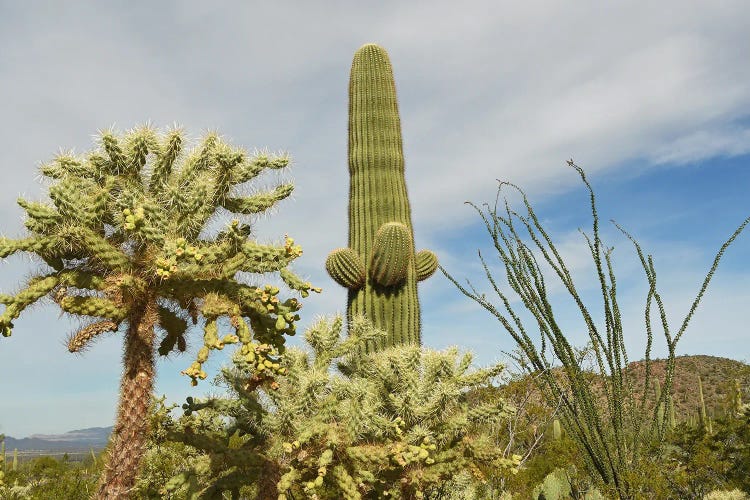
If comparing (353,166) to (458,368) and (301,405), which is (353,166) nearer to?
(458,368)

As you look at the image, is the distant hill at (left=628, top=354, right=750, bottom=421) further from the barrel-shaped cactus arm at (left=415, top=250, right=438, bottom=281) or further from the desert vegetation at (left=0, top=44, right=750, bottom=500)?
the desert vegetation at (left=0, top=44, right=750, bottom=500)

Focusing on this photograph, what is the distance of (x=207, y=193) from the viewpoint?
484 centimetres

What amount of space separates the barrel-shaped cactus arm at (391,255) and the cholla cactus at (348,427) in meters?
3.65

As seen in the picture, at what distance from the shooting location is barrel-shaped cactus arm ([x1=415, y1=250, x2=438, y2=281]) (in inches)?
460

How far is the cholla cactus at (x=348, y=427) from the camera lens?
5.36m

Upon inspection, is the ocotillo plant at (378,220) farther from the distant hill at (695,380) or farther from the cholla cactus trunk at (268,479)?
the distant hill at (695,380)

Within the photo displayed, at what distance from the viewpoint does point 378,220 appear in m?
11.5

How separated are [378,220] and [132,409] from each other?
735 centimetres

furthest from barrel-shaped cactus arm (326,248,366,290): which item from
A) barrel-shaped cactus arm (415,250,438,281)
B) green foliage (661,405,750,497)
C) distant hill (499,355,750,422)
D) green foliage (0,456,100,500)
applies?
distant hill (499,355,750,422)

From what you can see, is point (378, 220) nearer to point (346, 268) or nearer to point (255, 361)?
point (346, 268)

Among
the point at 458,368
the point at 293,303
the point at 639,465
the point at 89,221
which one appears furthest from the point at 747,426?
the point at 89,221

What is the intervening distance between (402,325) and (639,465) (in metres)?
5.15

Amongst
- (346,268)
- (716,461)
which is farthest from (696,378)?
(346,268)

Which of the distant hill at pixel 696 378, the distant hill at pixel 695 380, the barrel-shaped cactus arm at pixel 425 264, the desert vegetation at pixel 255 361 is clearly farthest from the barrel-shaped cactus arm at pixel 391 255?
the distant hill at pixel 696 378
